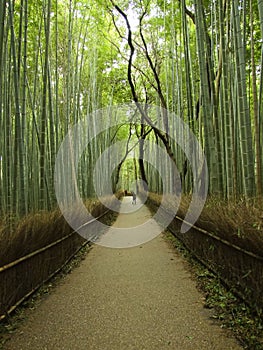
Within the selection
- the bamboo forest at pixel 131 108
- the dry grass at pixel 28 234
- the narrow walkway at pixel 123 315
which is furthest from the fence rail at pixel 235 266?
the dry grass at pixel 28 234

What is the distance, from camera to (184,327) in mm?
2186

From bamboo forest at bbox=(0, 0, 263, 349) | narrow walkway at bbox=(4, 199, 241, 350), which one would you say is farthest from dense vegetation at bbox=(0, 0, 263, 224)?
narrow walkway at bbox=(4, 199, 241, 350)

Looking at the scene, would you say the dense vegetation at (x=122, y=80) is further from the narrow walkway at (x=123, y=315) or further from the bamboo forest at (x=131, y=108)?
the narrow walkway at (x=123, y=315)

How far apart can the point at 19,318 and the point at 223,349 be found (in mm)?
1339

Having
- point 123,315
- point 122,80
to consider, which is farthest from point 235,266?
point 122,80

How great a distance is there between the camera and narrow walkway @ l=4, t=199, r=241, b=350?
1.98 meters

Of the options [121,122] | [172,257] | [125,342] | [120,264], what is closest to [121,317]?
[125,342]

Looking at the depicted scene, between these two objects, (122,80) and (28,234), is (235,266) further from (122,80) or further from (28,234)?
(122,80)

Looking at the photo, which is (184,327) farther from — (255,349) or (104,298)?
(104,298)

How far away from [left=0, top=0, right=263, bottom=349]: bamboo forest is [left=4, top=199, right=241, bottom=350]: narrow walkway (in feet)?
1.03

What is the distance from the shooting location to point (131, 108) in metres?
14.5

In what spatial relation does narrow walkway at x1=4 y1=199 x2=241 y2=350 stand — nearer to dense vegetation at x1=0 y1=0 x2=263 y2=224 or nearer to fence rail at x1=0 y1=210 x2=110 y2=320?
fence rail at x1=0 y1=210 x2=110 y2=320

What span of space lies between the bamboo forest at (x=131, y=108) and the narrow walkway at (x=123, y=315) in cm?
31

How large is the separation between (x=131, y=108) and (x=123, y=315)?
12.7 meters
